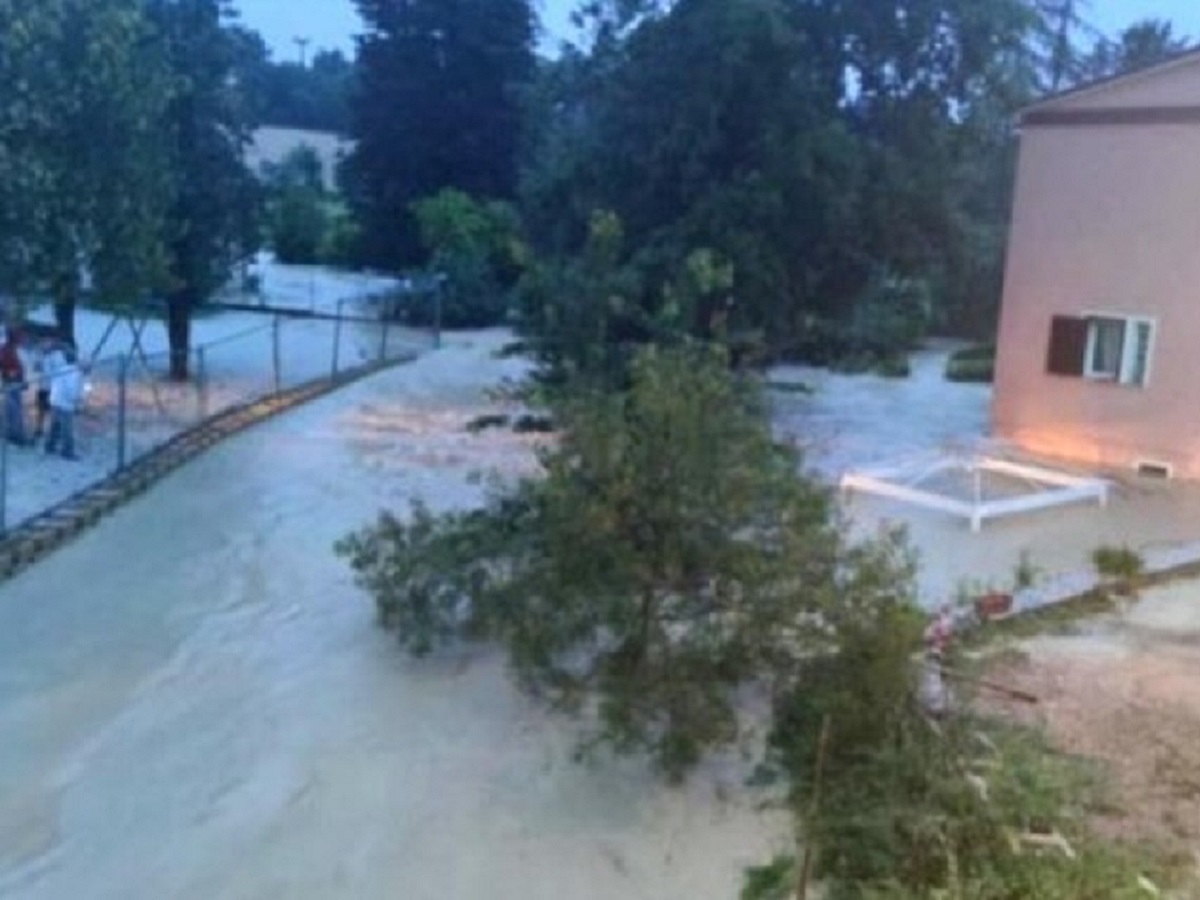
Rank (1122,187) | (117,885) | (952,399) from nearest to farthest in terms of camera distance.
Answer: (117,885) < (1122,187) < (952,399)

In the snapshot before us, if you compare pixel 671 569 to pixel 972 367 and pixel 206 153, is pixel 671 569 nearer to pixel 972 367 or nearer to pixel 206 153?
pixel 206 153

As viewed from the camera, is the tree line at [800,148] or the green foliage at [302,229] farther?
the green foliage at [302,229]

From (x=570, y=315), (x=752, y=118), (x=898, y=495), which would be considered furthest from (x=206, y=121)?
(x=898, y=495)

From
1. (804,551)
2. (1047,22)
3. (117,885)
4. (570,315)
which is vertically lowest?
(117,885)

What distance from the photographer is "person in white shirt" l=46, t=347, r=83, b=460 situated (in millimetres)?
15984

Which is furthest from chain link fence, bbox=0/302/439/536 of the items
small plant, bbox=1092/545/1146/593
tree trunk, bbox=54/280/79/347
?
small plant, bbox=1092/545/1146/593

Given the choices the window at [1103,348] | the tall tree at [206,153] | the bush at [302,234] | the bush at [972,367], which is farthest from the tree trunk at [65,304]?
the bush at [302,234]

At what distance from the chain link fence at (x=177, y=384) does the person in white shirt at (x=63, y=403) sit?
192 mm

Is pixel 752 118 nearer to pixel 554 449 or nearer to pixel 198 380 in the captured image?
pixel 198 380

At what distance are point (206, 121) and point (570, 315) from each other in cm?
1027

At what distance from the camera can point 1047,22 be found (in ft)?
81.1

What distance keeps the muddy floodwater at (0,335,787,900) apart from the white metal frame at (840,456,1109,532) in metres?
6.20

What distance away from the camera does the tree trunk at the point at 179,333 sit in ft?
75.8

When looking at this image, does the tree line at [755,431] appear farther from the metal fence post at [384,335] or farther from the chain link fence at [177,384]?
the chain link fence at [177,384]
